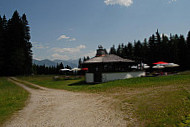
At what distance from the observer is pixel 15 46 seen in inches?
1610

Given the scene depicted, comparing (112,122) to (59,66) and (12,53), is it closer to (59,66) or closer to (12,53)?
(12,53)

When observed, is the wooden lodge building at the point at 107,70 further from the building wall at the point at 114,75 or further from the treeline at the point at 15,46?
the treeline at the point at 15,46

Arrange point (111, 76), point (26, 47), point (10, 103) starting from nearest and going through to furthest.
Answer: point (10, 103), point (111, 76), point (26, 47)

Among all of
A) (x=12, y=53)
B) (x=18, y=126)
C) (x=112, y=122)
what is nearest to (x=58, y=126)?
(x=18, y=126)

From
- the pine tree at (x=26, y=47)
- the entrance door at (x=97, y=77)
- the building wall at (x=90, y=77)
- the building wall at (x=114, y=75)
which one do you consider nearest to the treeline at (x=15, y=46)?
the pine tree at (x=26, y=47)

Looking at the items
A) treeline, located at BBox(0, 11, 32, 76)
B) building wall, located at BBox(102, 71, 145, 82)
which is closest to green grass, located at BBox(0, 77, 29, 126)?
building wall, located at BBox(102, 71, 145, 82)

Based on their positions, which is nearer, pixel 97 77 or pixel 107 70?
pixel 107 70

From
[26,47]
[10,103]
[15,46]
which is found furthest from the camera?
[26,47]

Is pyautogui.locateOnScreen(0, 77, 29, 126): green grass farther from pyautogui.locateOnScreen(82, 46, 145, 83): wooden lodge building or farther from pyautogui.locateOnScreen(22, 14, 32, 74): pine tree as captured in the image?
pyautogui.locateOnScreen(22, 14, 32, 74): pine tree

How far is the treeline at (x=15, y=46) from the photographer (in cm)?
3916

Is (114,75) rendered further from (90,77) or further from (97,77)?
(90,77)

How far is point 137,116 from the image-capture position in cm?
604

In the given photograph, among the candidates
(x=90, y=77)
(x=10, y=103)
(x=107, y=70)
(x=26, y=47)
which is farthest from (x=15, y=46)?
(x=10, y=103)

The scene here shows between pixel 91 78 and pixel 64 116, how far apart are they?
54.6ft
